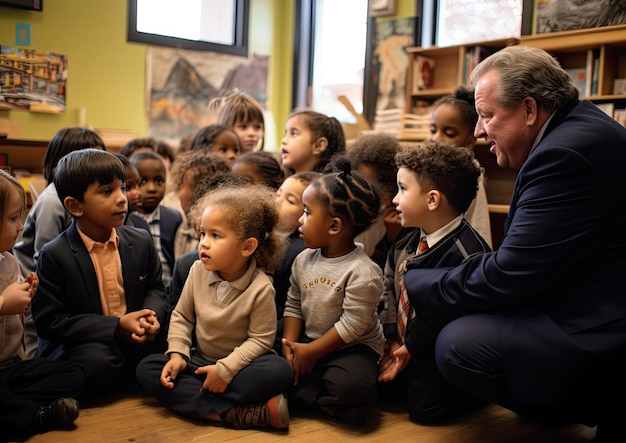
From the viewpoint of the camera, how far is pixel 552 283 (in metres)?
1.72

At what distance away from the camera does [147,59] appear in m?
6.41

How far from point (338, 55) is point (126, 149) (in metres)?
3.75

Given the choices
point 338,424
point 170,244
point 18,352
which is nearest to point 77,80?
point 170,244

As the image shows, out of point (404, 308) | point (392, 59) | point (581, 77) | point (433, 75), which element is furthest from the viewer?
point (392, 59)

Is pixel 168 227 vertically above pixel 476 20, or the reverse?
pixel 476 20

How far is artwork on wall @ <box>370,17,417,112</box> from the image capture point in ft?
19.9

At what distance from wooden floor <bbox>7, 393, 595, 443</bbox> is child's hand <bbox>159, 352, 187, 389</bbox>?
12cm

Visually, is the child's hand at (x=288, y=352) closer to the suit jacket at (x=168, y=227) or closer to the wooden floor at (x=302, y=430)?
the wooden floor at (x=302, y=430)

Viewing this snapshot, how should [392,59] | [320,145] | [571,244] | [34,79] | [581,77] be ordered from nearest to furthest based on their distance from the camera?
[571,244] → [320,145] → [581,77] → [34,79] → [392,59]

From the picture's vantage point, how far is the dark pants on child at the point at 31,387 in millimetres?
1794

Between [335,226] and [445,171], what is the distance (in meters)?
0.42

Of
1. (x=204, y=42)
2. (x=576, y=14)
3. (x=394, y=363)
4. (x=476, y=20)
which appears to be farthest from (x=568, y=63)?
(x=204, y=42)

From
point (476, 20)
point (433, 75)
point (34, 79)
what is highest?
point (476, 20)

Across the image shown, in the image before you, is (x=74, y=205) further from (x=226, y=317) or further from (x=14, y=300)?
(x=226, y=317)
